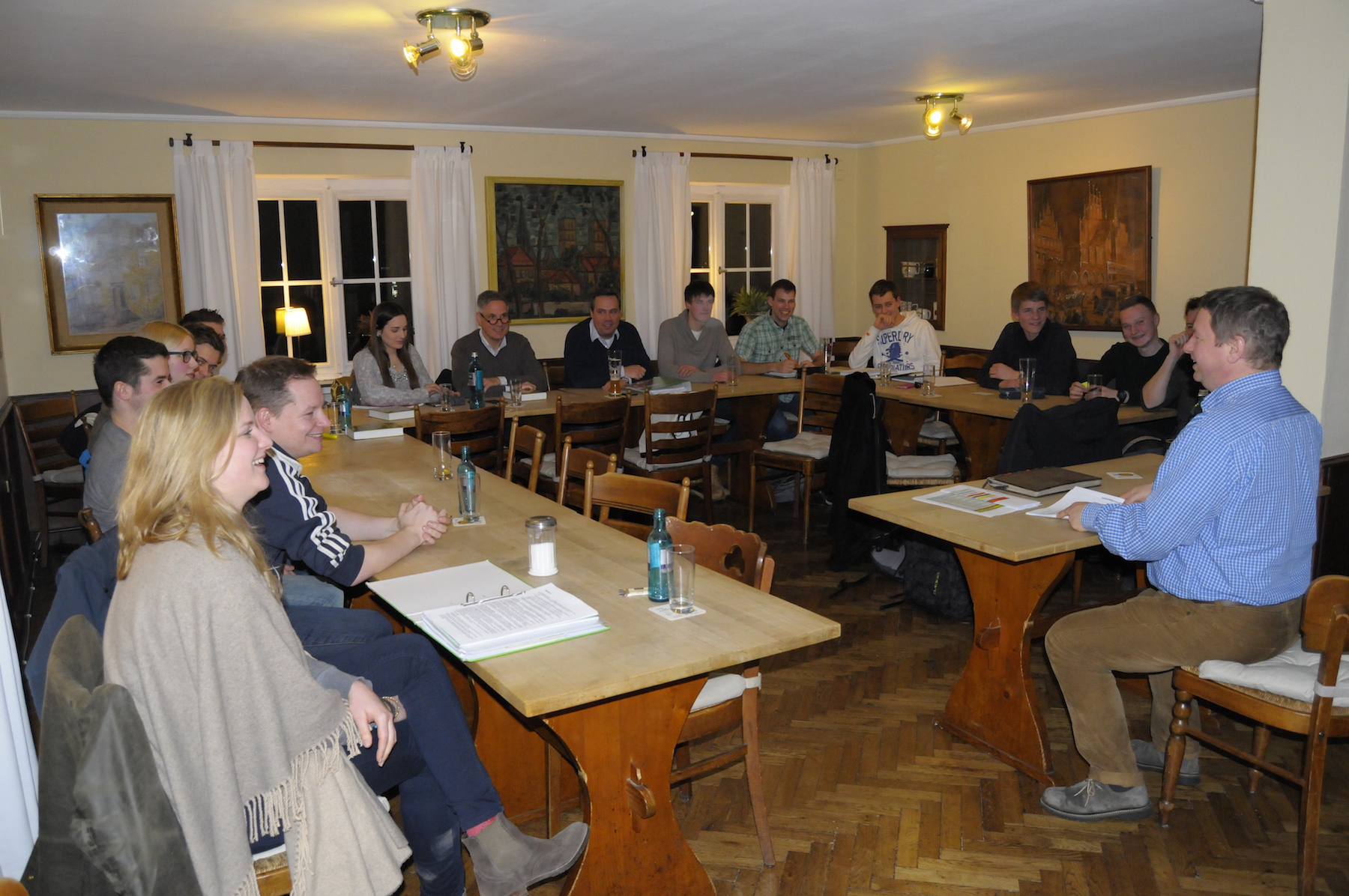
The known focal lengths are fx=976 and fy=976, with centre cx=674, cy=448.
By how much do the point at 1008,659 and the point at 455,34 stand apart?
3286mm

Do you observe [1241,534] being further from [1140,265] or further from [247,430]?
[1140,265]

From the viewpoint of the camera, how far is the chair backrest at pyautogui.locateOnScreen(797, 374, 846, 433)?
562cm

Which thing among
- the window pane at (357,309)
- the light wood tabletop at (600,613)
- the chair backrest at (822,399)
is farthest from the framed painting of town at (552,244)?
the light wood tabletop at (600,613)

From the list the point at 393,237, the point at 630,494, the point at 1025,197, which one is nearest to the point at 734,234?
the point at 1025,197

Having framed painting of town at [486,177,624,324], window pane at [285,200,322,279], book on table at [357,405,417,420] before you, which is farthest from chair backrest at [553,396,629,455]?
window pane at [285,200,322,279]

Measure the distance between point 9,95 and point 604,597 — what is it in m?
5.42

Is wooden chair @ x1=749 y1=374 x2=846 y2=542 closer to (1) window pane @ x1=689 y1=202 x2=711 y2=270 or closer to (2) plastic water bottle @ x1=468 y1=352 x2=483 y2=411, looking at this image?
(2) plastic water bottle @ x1=468 y1=352 x2=483 y2=411

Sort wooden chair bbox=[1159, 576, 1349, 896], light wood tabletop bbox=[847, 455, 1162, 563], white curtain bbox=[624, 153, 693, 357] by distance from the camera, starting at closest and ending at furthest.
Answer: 1. wooden chair bbox=[1159, 576, 1349, 896]
2. light wood tabletop bbox=[847, 455, 1162, 563]
3. white curtain bbox=[624, 153, 693, 357]

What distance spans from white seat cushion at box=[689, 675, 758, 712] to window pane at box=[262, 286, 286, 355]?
18.4 ft

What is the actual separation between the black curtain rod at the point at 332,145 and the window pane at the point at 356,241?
0.43 metres

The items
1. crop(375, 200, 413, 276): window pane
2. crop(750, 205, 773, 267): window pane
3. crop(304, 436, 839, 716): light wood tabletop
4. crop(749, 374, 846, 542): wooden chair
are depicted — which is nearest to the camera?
crop(304, 436, 839, 716): light wood tabletop

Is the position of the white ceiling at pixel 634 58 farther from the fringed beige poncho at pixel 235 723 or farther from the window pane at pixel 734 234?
the fringed beige poncho at pixel 235 723

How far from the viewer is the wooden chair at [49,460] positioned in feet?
17.9

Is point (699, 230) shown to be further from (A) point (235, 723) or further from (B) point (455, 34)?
(A) point (235, 723)
